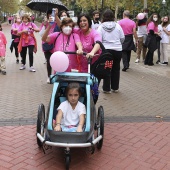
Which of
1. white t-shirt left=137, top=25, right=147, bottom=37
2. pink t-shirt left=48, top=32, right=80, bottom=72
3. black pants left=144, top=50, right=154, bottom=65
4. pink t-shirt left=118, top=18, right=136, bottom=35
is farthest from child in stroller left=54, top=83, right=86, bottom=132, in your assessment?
white t-shirt left=137, top=25, right=147, bottom=37

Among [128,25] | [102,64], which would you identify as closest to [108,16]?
[102,64]

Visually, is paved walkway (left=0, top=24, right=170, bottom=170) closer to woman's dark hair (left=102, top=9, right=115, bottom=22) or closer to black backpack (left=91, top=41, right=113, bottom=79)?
black backpack (left=91, top=41, right=113, bottom=79)

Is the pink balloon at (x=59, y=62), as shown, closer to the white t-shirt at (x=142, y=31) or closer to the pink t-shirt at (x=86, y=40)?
the pink t-shirt at (x=86, y=40)

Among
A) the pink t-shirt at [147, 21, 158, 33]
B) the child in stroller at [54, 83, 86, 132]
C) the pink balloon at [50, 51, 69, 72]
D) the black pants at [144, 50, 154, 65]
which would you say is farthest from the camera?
the black pants at [144, 50, 154, 65]

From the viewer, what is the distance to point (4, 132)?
4809 millimetres

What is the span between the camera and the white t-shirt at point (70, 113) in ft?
13.2

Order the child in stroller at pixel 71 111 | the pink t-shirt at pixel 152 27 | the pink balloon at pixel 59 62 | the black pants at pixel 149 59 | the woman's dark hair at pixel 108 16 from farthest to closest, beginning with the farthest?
the black pants at pixel 149 59, the pink t-shirt at pixel 152 27, the woman's dark hair at pixel 108 16, the pink balloon at pixel 59 62, the child in stroller at pixel 71 111

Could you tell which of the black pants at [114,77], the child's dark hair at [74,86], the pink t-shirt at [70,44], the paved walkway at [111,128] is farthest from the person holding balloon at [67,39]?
the black pants at [114,77]

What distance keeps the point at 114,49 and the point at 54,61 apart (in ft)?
9.21

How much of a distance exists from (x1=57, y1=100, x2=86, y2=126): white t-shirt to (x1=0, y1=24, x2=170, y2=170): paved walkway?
42cm

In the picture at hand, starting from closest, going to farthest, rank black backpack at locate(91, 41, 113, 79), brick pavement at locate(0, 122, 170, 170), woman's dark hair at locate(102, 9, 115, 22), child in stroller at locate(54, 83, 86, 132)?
1. brick pavement at locate(0, 122, 170, 170)
2. child in stroller at locate(54, 83, 86, 132)
3. black backpack at locate(91, 41, 113, 79)
4. woman's dark hair at locate(102, 9, 115, 22)

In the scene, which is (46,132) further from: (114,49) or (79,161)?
(114,49)

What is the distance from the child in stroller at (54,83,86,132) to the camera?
3.98 m

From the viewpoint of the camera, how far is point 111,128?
16.8ft
